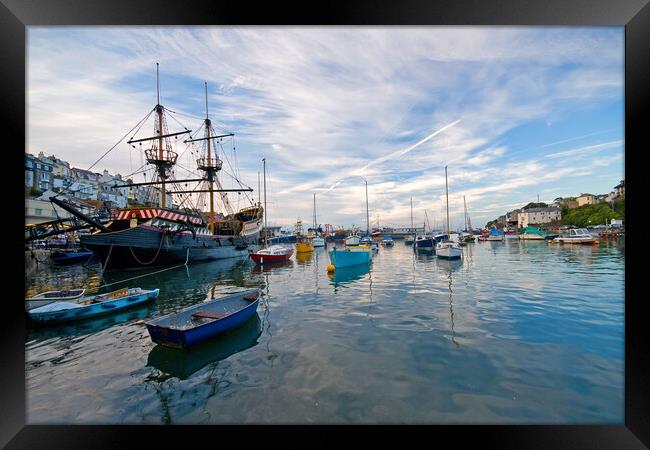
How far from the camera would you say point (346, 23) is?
2.88m

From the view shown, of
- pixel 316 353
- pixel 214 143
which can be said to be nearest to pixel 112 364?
pixel 316 353

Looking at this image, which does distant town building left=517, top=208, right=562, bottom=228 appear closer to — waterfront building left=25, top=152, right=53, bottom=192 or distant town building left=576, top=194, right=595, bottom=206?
distant town building left=576, top=194, right=595, bottom=206

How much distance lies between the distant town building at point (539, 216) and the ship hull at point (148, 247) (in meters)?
75.9

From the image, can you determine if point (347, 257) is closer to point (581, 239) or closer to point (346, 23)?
point (346, 23)

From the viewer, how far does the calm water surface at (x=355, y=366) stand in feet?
13.2

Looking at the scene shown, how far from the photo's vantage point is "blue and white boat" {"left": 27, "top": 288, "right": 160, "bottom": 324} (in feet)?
26.1

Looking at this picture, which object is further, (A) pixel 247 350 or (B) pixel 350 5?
(A) pixel 247 350

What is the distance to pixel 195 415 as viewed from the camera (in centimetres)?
397

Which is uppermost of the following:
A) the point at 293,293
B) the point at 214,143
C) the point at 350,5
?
the point at 214,143

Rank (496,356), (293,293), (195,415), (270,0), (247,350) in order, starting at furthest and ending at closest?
(293,293)
(247,350)
(496,356)
(195,415)
(270,0)

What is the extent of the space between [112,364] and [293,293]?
717 cm

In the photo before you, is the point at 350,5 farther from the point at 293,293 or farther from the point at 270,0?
the point at 293,293

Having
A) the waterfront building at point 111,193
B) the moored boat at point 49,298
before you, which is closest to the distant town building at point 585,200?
the moored boat at point 49,298

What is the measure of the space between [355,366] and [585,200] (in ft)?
246
